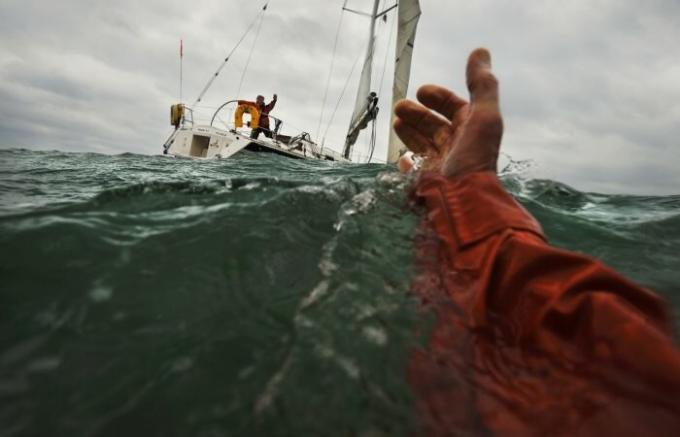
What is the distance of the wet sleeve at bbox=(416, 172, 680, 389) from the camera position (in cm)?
86

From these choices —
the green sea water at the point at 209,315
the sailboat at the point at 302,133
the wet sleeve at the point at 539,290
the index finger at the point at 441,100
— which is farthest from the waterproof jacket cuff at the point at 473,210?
the sailboat at the point at 302,133

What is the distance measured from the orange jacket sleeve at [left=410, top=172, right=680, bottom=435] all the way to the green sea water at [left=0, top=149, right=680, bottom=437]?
0.15 metres

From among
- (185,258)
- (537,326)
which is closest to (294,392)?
(537,326)

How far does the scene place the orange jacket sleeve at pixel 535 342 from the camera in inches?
32.3

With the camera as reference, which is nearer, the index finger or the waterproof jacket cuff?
the waterproof jacket cuff

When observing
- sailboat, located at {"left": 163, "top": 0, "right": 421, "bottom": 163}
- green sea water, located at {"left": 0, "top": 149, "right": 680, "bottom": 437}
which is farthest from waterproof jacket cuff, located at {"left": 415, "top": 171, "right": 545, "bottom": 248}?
sailboat, located at {"left": 163, "top": 0, "right": 421, "bottom": 163}

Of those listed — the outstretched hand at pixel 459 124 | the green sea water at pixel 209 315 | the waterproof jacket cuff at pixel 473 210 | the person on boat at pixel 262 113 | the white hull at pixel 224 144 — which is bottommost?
the green sea water at pixel 209 315

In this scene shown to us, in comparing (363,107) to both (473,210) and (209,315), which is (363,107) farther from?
(209,315)

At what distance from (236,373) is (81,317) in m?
0.70

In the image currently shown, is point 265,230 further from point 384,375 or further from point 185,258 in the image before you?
point 384,375

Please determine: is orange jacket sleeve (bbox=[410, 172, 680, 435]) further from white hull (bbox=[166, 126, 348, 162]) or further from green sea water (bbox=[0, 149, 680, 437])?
white hull (bbox=[166, 126, 348, 162])

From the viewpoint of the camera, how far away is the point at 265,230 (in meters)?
2.21

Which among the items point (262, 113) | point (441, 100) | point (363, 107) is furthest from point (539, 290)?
point (363, 107)

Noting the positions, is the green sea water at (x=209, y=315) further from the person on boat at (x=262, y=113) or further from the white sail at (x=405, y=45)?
the white sail at (x=405, y=45)
